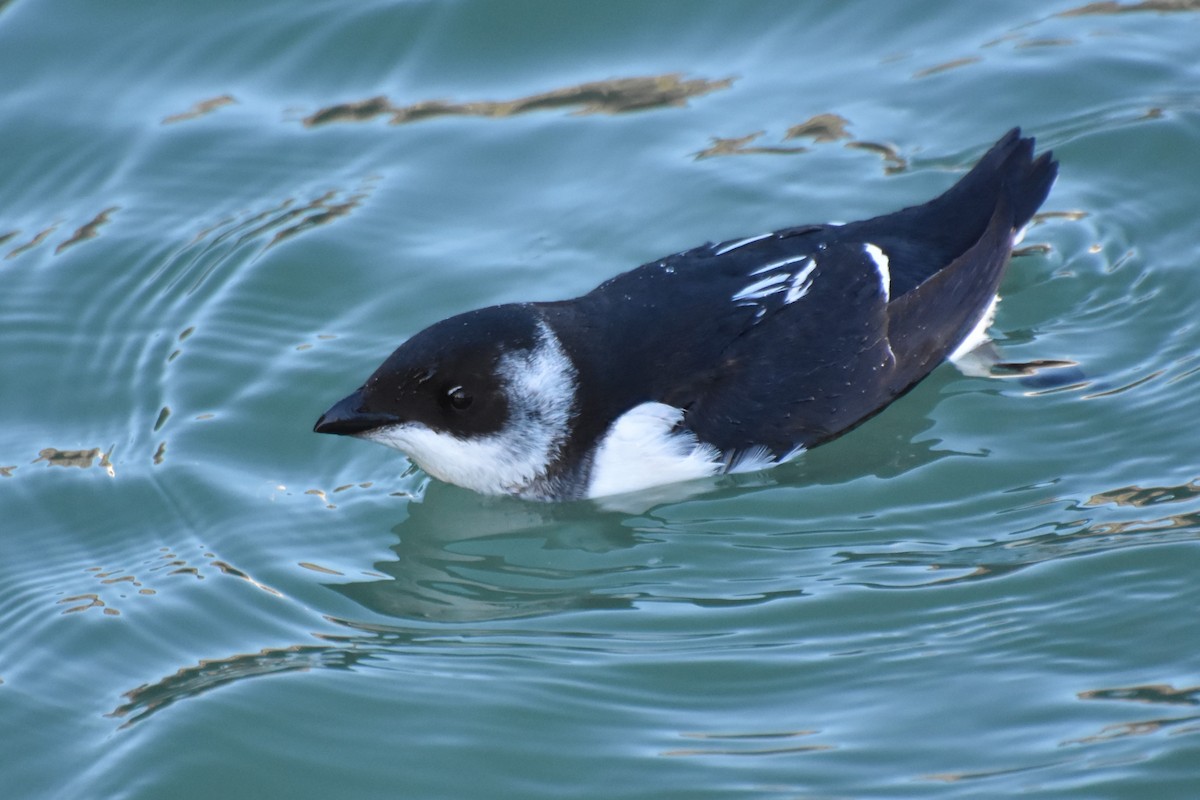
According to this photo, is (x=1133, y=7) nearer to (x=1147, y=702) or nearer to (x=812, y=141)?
(x=812, y=141)

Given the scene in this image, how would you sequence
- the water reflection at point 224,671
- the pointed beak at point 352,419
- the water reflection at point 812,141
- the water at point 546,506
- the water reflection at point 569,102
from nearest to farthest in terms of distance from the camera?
the water at point 546,506 < the water reflection at point 224,671 < the pointed beak at point 352,419 < the water reflection at point 812,141 < the water reflection at point 569,102

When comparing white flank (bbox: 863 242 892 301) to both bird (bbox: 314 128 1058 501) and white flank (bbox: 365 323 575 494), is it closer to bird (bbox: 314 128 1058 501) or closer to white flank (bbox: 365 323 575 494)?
bird (bbox: 314 128 1058 501)

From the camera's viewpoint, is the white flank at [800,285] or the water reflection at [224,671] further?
the white flank at [800,285]

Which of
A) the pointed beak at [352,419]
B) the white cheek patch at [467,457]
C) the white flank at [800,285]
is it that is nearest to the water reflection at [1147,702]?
the white flank at [800,285]

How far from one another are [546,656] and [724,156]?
386cm

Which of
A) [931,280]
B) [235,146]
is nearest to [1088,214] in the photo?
[931,280]

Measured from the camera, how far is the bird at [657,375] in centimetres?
674

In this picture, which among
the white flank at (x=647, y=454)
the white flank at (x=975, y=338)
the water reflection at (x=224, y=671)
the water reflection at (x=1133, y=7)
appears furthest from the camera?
the water reflection at (x=1133, y=7)

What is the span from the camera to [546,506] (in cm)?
705

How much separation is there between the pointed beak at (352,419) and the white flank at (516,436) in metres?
0.06

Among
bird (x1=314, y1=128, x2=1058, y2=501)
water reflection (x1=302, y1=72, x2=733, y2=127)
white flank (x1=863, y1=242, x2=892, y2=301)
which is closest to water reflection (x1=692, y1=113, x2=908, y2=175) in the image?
water reflection (x1=302, y1=72, x2=733, y2=127)

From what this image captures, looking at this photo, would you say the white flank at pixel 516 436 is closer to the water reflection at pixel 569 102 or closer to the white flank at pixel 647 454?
the white flank at pixel 647 454

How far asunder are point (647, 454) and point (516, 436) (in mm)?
551

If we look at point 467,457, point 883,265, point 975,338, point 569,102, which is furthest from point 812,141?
point 467,457
